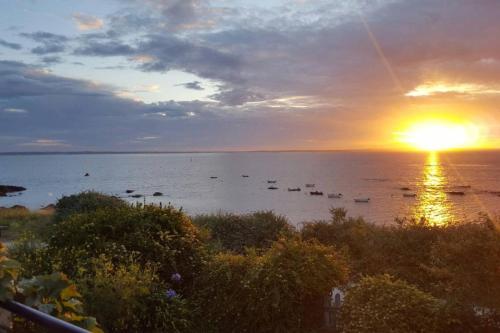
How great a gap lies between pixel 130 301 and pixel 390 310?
14.6 ft

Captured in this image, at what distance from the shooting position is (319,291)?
30.1ft

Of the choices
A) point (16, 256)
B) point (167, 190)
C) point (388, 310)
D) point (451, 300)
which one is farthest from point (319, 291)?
point (167, 190)

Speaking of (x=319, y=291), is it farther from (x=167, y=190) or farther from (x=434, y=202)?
(x=167, y=190)

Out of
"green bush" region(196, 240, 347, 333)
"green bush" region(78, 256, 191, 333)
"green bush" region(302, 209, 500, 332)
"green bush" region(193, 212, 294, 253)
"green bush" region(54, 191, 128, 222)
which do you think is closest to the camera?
"green bush" region(78, 256, 191, 333)

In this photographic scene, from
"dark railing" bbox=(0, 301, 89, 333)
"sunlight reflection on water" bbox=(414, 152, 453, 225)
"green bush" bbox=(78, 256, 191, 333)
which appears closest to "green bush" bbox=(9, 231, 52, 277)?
"green bush" bbox=(78, 256, 191, 333)

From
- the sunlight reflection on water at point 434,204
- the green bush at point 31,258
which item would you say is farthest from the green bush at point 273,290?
the sunlight reflection on water at point 434,204

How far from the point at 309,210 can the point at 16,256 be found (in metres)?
71.0

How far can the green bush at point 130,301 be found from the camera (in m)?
7.83

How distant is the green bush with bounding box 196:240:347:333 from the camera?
903cm

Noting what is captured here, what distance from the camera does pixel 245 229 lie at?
59.8ft

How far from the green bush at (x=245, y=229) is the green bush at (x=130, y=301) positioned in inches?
342

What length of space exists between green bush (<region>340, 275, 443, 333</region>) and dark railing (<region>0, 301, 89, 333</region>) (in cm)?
663

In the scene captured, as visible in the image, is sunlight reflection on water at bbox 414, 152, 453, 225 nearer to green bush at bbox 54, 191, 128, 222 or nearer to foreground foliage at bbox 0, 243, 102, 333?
green bush at bbox 54, 191, 128, 222

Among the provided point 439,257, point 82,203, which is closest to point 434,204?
point 82,203
